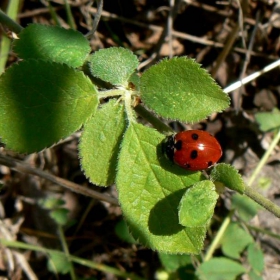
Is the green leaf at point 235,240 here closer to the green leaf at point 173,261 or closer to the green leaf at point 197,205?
the green leaf at point 173,261

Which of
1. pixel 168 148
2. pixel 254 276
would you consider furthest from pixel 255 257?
pixel 168 148

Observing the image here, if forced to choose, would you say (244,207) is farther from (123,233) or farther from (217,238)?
(123,233)

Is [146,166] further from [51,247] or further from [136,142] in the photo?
[51,247]

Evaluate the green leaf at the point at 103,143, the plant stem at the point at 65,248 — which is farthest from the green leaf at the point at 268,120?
the green leaf at the point at 103,143

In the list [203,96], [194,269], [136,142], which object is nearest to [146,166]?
[136,142]

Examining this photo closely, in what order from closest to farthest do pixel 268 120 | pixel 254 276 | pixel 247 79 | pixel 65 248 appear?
pixel 247 79
pixel 254 276
pixel 65 248
pixel 268 120

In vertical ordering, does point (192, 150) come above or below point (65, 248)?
above
